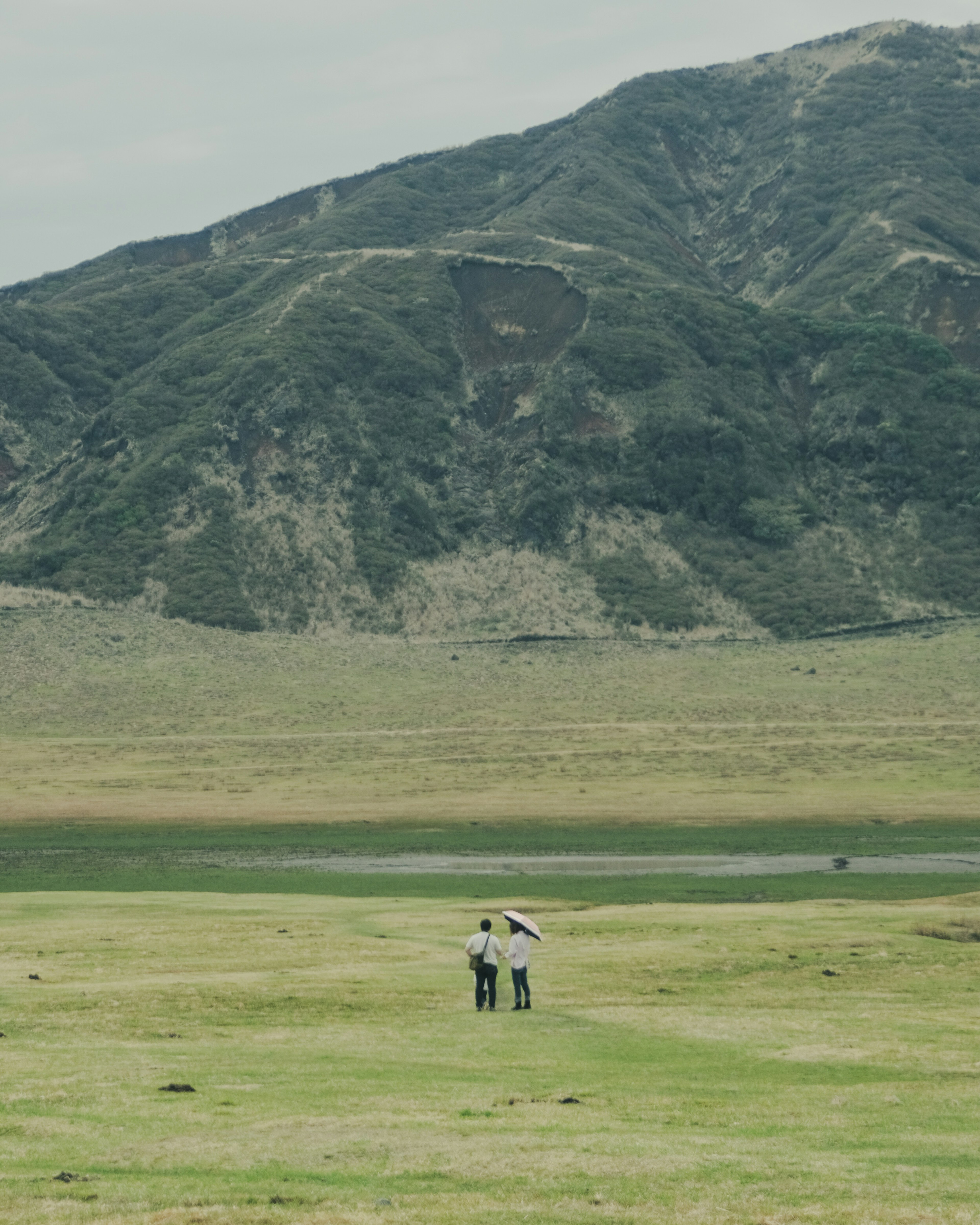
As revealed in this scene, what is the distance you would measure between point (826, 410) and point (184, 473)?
252ft

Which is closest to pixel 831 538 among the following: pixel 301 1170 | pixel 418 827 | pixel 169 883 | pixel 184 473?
pixel 184 473

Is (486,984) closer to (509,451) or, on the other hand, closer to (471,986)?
(471,986)

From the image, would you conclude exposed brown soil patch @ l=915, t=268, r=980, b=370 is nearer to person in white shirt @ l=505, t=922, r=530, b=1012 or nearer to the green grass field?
the green grass field

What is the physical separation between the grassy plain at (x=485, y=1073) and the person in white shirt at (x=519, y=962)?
545 millimetres

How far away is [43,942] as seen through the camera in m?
31.7

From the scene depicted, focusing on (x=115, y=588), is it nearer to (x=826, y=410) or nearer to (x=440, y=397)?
(x=440, y=397)

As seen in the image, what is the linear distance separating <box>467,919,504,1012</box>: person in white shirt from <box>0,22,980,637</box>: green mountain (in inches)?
4022

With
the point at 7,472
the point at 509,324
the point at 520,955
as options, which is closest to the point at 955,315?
the point at 509,324

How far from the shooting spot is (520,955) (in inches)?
977

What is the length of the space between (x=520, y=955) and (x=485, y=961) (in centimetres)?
72

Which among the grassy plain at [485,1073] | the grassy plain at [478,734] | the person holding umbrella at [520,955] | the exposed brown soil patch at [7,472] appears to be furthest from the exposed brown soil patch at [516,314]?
the person holding umbrella at [520,955]

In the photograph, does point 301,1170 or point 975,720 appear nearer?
point 301,1170

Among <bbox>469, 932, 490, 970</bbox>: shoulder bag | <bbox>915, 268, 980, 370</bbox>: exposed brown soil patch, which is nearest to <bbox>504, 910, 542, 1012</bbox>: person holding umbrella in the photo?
<bbox>469, 932, 490, 970</bbox>: shoulder bag

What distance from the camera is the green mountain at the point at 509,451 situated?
439ft
